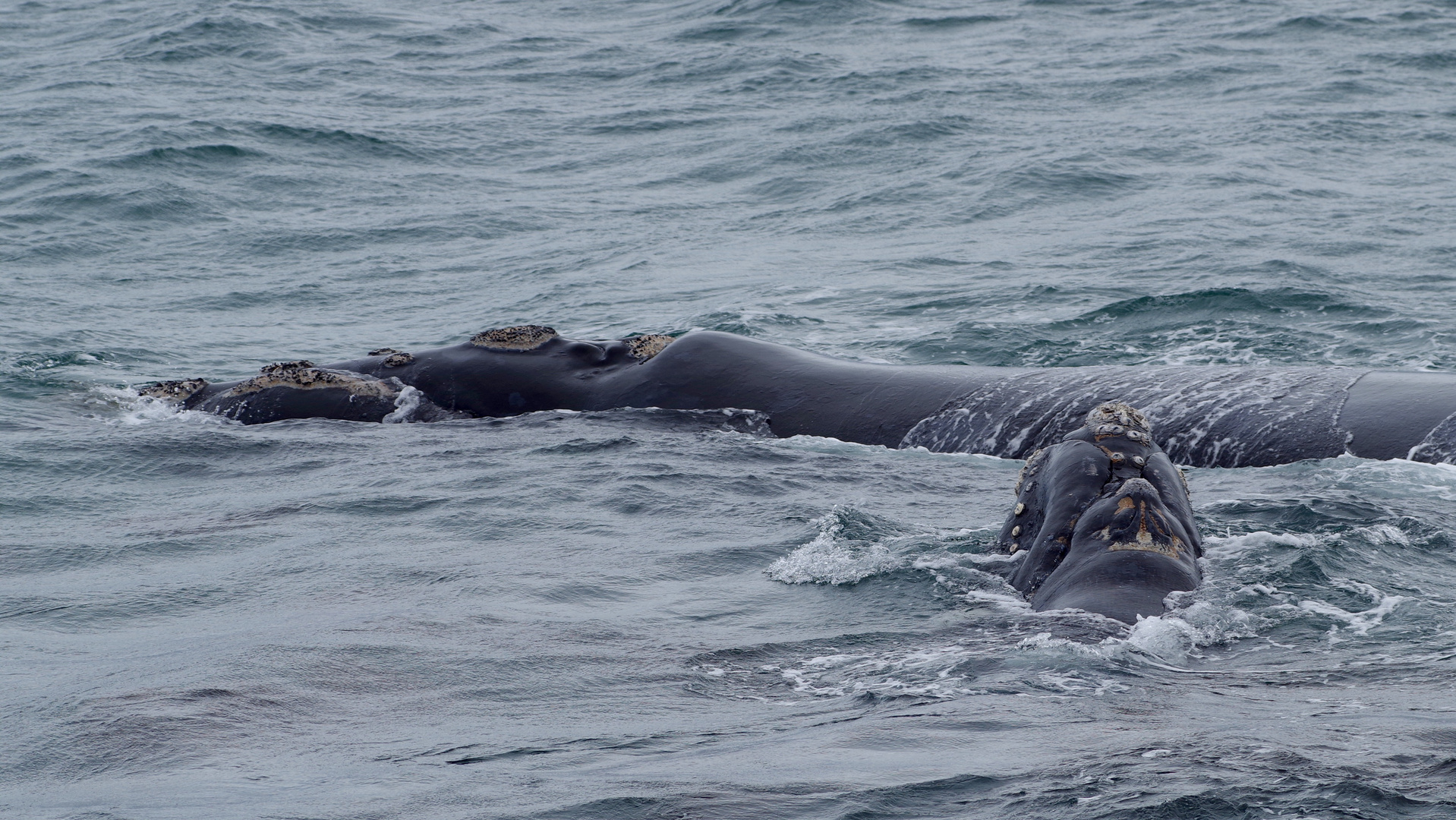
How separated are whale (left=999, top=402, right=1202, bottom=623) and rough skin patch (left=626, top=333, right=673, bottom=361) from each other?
249 inches

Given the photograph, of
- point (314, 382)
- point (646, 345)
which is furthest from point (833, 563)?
point (314, 382)

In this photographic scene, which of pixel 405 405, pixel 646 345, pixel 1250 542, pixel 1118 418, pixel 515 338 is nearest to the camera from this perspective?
pixel 1118 418

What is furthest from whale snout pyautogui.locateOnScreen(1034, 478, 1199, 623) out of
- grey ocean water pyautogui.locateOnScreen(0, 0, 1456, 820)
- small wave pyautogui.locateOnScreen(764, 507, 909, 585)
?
small wave pyautogui.locateOnScreen(764, 507, 909, 585)

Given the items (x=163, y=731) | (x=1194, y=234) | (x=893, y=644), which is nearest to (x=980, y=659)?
(x=893, y=644)

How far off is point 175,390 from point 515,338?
3.43m

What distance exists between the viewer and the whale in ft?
28.8

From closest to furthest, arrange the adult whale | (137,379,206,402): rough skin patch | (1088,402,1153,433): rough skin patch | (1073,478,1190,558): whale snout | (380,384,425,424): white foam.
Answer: (1073,478,1190,558): whale snout < (1088,402,1153,433): rough skin patch < the adult whale < (380,384,425,424): white foam < (137,379,206,402): rough skin patch

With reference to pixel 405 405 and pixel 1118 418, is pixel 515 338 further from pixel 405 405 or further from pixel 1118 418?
pixel 1118 418

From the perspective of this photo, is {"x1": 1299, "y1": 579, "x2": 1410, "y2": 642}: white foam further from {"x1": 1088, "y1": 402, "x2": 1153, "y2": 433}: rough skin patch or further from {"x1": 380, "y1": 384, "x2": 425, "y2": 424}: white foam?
{"x1": 380, "y1": 384, "x2": 425, "y2": 424}: white foam

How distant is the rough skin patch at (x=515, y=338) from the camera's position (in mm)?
16500

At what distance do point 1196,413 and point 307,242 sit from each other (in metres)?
17.0

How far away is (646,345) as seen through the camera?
643 inches

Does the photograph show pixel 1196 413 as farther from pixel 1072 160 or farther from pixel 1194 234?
pixel 1072 160

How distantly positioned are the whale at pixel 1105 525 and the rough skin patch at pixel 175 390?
948 centimetres
